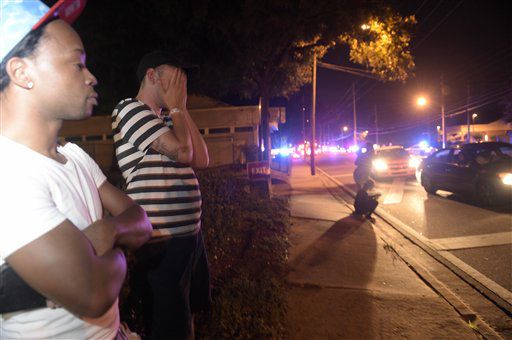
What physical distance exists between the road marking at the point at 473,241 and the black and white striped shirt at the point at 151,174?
513 centimetres

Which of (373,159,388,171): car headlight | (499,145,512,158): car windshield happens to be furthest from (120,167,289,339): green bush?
(373,159,388,171): car headlight

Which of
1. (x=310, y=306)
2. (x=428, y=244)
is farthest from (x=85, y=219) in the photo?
(x=428, y=244)

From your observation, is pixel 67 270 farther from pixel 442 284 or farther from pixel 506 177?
pixel 506 177

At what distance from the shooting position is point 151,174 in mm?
1964

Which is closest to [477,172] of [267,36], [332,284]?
[267,36]

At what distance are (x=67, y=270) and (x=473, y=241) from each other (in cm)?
655

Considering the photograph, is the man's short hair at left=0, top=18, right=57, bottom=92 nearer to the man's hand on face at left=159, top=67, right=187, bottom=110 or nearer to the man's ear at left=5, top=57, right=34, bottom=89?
the man's ear at left=5, top=57, right=34, bottom=89

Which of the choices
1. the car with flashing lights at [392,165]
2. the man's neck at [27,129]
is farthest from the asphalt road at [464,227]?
the man's neck at [27,129]

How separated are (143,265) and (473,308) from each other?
341 centimetres

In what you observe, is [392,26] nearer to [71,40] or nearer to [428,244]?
[428,244]

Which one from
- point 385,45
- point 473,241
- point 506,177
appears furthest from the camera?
point 385,45

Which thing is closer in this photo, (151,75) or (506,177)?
(151,75)

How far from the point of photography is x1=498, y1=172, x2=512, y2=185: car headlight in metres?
8.17

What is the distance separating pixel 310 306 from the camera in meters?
3.58
